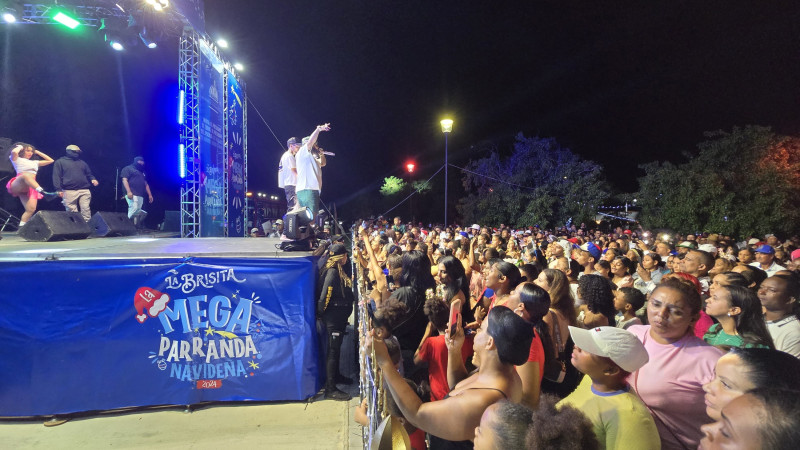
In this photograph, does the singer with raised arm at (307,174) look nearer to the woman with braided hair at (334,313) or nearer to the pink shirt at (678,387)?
the woman with braided hair at (334,313)

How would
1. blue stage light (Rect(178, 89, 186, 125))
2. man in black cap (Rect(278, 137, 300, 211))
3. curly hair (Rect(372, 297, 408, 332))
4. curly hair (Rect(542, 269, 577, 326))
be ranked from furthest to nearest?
1. blue stage light (Rect(178, 89, 186, 125))
2. man in black cap (Rect(278, 137, 300, 211))
3. curly hair (Rect(542, 269, 577, 326))
4. curly hair (Rect(372, 297, 408, 332))

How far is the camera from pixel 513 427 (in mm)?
1412

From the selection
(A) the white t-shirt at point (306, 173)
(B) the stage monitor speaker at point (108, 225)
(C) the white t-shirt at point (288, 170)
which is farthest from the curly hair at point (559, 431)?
(B) the stage monitor speaker at point (108, 225)

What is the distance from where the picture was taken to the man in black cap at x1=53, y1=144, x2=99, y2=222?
350 inches

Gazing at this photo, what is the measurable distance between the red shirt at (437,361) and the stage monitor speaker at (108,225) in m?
9.16

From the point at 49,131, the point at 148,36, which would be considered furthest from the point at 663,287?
the point at 49,131

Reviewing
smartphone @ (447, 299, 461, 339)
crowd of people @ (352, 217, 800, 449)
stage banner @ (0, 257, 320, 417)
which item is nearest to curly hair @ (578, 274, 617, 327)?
crowd of people @ (352, 217, 800, 449)

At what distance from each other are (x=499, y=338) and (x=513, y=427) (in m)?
0.60

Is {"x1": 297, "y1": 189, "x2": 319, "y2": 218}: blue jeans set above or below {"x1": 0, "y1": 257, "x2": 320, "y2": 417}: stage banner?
above

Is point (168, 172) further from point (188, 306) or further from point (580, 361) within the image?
point (580, 361)

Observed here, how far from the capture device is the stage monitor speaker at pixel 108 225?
908 centimetres

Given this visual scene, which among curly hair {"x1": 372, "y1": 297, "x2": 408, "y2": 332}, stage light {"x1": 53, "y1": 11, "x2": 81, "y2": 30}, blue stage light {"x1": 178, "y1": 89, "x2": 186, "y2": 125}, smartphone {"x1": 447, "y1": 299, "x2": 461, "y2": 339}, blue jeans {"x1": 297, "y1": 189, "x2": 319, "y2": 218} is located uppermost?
stage light {"x1": 53, "y1": 11, "x2": 81, "y2": 30}

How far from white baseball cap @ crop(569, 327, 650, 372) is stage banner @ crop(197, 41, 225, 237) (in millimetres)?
10733

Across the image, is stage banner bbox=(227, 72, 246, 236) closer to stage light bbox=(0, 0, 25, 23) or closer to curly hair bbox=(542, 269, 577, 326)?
stage light bbox=(0, 0, 25, 23)
